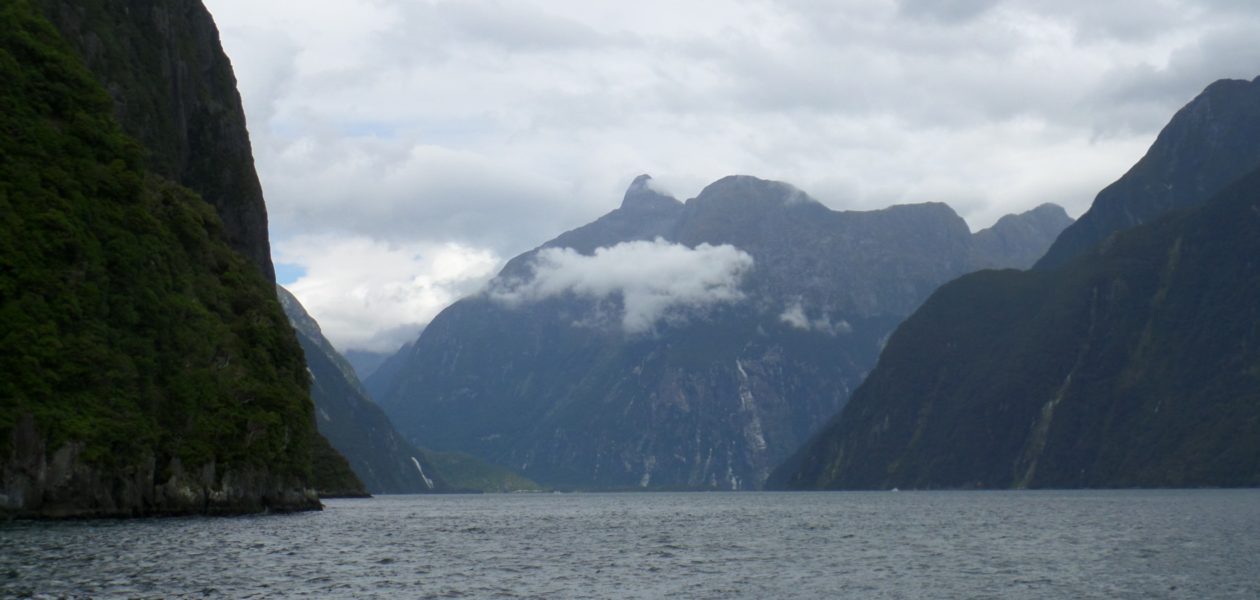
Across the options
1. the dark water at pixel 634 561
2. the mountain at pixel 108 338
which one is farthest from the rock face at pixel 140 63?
the dark water at pixel 634 561

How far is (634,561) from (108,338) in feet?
195

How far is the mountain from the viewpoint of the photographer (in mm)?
109375

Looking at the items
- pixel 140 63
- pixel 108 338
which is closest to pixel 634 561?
pixel 108 338

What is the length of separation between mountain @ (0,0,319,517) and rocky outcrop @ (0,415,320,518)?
0.14 m

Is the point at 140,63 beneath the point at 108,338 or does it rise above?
above

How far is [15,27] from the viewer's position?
13538 centimetres

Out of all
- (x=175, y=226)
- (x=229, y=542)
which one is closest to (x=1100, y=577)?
(x=229, y=542)

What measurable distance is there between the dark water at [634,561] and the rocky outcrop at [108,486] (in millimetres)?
4574

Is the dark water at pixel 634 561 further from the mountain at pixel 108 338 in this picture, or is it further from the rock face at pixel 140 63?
the rock face at pixel 140 63

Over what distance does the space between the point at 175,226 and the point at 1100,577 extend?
364ft

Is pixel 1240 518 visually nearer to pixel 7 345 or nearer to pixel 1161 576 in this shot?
pixel 1161 576

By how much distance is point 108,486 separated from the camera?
115812 millimetres

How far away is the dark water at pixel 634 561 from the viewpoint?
66688mm

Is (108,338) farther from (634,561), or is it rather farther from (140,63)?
(140,63)
